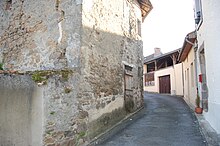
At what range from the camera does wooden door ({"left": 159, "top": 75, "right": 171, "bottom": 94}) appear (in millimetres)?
23788

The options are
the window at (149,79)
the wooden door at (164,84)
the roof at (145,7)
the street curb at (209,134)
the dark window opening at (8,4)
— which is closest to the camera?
the street curb at (209,134)

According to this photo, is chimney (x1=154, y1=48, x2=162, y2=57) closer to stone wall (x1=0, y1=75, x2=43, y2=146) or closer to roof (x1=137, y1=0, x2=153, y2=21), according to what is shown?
roof (x1=137, y1=0, x2=153, y2=21)

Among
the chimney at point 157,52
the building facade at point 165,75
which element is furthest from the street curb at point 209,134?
the chimney at point 157,52

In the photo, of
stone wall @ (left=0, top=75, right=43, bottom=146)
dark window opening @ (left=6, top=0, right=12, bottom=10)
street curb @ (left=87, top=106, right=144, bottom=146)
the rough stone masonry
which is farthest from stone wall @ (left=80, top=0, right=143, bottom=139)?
dark window opening @ (left=6, top=0, right=12, bottom=10)

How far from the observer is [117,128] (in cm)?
802

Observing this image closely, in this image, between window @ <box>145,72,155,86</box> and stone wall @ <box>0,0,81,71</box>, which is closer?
stone wall @ <box>0,0,81,71</box>

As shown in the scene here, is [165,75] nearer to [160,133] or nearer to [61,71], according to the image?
[160,133]

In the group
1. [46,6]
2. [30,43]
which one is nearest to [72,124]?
[30,43]

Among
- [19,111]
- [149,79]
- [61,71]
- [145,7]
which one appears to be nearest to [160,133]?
[61,71]

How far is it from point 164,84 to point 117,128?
17297 millimetres

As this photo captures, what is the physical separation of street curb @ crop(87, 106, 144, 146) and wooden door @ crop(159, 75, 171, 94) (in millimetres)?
13406

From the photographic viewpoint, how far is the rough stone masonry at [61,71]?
16.4 feet

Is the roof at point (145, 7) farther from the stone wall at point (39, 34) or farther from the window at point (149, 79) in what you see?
the window at point (149, 79)

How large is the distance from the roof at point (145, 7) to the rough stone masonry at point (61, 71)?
127 inches
